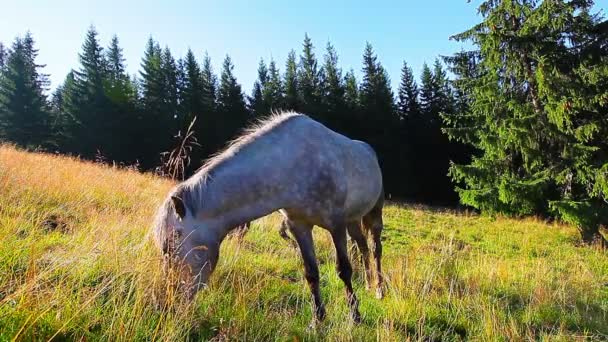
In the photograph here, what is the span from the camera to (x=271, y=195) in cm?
353

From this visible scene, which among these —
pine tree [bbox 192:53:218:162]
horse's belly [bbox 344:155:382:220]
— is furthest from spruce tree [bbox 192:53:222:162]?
horse's belly [bbox 344:155:382:220]

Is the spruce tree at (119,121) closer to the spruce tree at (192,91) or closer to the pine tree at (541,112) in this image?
the spruce tree at (192,91)

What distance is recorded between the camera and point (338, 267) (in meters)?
3.85

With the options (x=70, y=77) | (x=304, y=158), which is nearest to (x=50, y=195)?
(x=304, y=158)

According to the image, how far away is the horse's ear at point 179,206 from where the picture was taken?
117 inches

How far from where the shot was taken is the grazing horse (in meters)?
3.09

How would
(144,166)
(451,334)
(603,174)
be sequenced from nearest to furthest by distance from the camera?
1. (451,334)
2. (603,174)
3. (144,166)

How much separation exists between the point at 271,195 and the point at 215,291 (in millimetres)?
1020

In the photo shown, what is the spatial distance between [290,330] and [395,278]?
191 centimetres

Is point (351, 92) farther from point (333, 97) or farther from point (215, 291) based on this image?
point (215, 291)

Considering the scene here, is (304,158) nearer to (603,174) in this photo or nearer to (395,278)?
(395,278)

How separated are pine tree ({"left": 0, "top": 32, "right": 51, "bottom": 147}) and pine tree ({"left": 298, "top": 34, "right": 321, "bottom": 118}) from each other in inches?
767

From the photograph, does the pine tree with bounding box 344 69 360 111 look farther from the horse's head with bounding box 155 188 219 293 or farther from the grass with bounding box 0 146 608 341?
the horse's head with bounding box 155 188 219 293

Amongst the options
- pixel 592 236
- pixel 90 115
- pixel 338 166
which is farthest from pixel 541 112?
pixel 90 115
